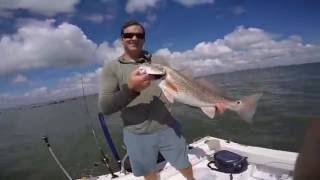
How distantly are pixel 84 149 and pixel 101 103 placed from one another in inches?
858

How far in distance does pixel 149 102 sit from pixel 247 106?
141cm

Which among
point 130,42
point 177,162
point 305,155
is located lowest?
point 177,162

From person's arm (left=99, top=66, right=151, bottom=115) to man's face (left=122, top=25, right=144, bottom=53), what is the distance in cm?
43

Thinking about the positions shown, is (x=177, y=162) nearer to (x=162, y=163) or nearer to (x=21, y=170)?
(x=162, y=163)

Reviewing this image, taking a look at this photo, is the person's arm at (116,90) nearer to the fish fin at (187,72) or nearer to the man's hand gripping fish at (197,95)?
the man's hand gripping fish at (197,95)

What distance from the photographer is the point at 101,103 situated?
390 cm

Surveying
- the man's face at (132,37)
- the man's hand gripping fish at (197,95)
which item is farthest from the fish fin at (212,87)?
the man's face at (132,37)

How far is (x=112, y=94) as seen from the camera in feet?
12.6

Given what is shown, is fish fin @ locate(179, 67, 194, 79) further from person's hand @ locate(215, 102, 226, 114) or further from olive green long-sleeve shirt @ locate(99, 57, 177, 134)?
person's hand @ locate(215, 102, 226, 114)

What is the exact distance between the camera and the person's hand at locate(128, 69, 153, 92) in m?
3.56

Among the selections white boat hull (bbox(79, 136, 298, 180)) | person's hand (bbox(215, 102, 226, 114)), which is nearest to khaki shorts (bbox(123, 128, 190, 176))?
person's hand (bbox(215, 102, 226, 114))

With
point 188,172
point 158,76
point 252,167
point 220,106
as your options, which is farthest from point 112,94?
point 252,167

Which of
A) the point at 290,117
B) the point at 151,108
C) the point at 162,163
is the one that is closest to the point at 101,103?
the point at 151,108

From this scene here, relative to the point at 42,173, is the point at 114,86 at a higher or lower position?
higher
